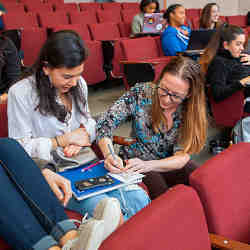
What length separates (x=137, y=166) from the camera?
1.51m

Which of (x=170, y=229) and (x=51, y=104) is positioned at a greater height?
(x=51, y=104)

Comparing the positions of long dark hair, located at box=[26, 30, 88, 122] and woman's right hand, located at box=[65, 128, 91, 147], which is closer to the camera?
long dark hair, located at box=[26, 30, 88, 122]

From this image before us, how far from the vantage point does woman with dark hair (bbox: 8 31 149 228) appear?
4.91ft

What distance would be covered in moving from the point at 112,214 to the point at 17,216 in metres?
0.33

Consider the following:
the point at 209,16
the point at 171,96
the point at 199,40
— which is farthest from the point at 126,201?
the point at 209,16

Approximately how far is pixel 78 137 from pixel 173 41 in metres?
2.61

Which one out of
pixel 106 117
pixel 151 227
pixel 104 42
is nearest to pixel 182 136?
pixel 106 117

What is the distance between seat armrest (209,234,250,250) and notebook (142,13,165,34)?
3.90 meters

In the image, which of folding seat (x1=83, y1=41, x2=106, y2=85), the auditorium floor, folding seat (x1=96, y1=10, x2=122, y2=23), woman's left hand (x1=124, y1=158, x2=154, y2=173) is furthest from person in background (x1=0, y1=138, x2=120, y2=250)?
folding seat (x1=96, y1=10, x2=122, y2=23)

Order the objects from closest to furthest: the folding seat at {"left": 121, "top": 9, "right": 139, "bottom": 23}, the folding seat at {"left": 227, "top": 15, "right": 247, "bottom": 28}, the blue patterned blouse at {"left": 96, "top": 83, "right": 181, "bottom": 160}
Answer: the blue patterned blouse at {"left": 96, "top": 83, "right": 181, "bottom": 160} < the folding seat at {"left": 121, "top": 9, "right": 139, "bottom": 23} < the folding seat at {"left": 227, "top": 15, "right": 247, "bottom": 28}

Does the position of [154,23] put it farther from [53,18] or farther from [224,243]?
[224,243]

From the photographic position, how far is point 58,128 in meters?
1.68

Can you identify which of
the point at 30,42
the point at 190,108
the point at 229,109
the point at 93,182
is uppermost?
the point at 30,42

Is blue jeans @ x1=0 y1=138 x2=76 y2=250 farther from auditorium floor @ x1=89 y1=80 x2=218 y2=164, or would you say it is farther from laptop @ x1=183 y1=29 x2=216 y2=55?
laptop @ x1=183 y1=29 x2=216 y2=55
